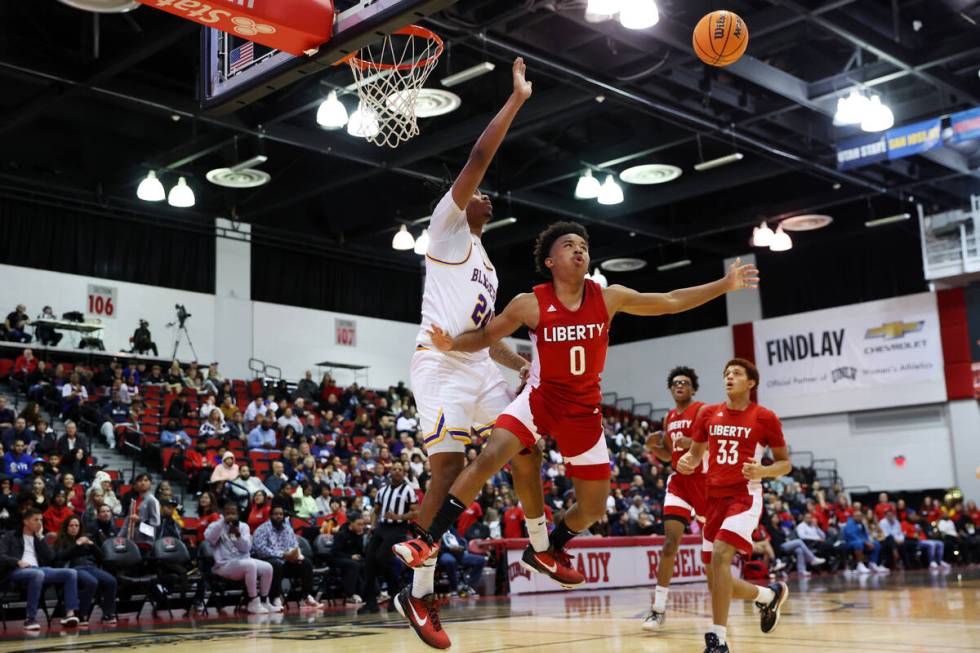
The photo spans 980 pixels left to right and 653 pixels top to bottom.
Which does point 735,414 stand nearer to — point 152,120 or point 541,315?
point 541,315

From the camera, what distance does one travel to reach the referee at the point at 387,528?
12.5 metres

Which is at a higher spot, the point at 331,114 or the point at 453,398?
→ the point at 331,114

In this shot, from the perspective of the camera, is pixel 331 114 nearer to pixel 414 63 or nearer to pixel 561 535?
pixel 414 63

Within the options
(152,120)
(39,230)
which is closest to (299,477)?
(152,120)

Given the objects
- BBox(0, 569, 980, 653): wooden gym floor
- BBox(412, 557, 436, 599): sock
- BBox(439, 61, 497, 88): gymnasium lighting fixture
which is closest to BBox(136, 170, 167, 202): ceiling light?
BBox(439, 61, 497, 88): gymnasium lighting fixture

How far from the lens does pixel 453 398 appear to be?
5.69 m

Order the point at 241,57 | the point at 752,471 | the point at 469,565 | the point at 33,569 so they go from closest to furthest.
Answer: the point at 752,471
the point at 241,57
the point at 33,569
the point at 469,565

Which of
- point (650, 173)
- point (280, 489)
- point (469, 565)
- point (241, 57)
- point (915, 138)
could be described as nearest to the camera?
point (241, 57)

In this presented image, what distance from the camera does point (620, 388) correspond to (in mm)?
33938

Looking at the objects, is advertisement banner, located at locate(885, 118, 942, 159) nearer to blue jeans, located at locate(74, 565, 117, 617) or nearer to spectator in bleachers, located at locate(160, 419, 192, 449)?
spectator in bleachers, located at locate(160, 419, 192, 449)

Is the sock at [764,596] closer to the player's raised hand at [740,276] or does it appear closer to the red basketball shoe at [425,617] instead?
the player's raised hand at [740,276]

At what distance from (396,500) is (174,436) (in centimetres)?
709

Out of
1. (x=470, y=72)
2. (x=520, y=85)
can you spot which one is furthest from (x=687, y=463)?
(x=470, y=72)

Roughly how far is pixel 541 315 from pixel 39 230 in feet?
66.5
